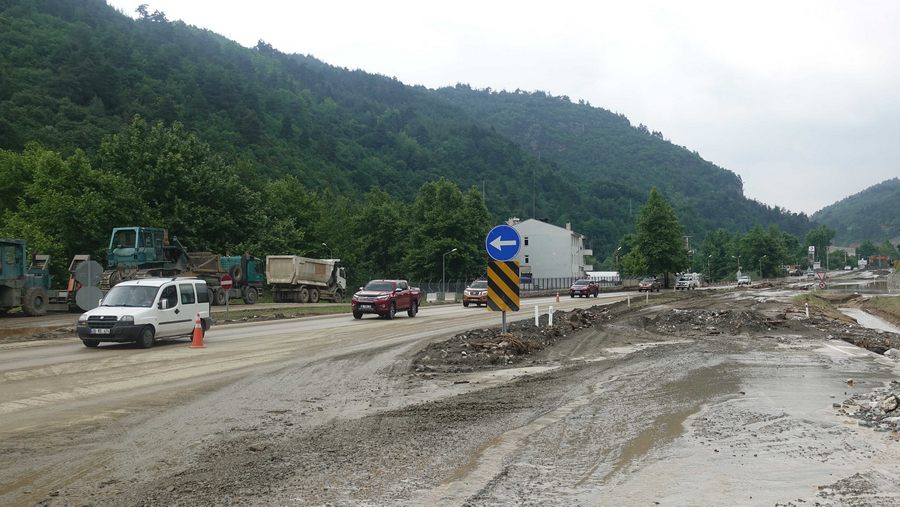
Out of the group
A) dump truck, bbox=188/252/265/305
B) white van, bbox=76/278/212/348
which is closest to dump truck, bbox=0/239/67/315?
dump truck, bbox=188/252/265/305

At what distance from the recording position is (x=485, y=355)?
51.6ft

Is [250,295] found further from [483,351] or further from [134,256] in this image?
[483,351]

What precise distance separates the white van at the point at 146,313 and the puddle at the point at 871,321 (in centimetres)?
2740

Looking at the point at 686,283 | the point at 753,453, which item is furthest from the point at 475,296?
the point at 686,283

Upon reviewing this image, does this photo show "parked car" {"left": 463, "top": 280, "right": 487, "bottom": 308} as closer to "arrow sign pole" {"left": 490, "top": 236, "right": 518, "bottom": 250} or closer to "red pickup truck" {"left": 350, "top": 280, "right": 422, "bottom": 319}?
"red pickup truck" {"left": 350, "top": 280, "right": 422, "bottom": 319}

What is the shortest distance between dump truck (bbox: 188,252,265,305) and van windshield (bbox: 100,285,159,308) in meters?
22.8

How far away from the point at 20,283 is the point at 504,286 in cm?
2659

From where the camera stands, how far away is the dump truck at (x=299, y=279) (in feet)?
166

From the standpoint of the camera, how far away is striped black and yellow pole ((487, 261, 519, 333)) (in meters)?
17.5

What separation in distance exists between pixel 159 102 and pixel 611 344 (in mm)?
110297

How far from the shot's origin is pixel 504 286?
17562 mm

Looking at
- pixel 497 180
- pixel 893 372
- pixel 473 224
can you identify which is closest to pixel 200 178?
pixel 473 224

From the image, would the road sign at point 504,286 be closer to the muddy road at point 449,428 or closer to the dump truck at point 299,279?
the muddy road at point 449,428

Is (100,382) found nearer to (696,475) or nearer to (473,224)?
(696,475)
